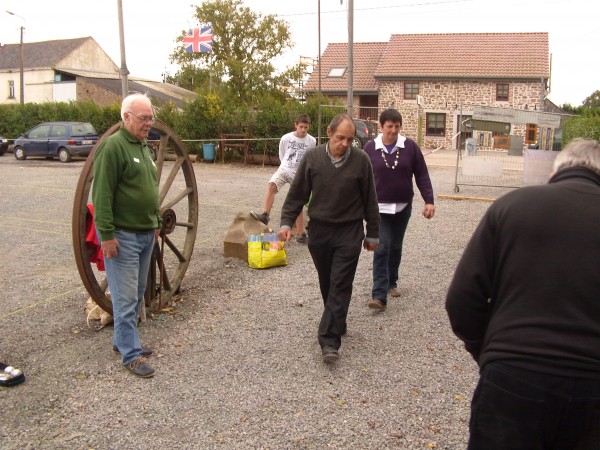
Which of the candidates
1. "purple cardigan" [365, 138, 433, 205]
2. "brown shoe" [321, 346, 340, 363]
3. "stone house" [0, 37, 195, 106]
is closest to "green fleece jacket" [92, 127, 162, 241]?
"brown shoe" [321, 346, 340, 363]

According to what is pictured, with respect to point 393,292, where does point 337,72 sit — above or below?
above

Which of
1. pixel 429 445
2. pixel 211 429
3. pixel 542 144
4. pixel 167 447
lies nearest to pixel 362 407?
pixel 429 445

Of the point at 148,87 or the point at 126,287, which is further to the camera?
the point at 148,87

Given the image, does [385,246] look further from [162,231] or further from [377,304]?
[162,231]

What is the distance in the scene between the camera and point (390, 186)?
17.4ft

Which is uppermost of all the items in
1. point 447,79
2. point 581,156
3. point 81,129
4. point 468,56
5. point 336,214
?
point 468,56

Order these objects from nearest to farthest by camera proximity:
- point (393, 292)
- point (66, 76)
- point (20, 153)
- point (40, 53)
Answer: point (393, 292), point (20, 153), point (66, 76), point (40, 53)

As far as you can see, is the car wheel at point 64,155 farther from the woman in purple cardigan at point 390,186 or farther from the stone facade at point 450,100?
the woman in purple cardigan at point 390,186

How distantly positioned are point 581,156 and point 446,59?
35.9 metres

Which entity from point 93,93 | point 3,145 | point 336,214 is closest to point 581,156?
point 336,214

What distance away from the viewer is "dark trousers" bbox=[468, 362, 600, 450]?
73.2 inches

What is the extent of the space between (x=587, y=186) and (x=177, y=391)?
286 centimetres

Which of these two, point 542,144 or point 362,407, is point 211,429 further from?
point 542,144

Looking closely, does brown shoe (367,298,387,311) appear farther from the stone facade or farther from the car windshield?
the stone facade
